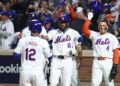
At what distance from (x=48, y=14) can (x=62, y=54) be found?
9.93 feet

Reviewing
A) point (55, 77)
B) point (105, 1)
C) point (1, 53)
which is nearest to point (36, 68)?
point (55, 77)

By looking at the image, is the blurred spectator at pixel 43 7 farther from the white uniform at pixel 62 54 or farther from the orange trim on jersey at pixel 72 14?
the white uniform at pixel 62 54

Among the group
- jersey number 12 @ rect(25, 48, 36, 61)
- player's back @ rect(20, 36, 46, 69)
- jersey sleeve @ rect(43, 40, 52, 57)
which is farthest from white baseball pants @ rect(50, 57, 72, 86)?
jersey number 12 @ rect(25, 48, 36, 61)

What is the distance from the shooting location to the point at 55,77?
463 inches

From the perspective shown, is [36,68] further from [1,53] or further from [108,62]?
[1,53]

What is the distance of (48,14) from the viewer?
14742mm

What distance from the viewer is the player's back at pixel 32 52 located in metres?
10.4

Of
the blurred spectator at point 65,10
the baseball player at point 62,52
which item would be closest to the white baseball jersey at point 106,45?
the baseball player at point 62,52

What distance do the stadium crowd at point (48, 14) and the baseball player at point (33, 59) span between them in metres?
3.33

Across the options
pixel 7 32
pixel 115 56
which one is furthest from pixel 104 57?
pixel 7 32

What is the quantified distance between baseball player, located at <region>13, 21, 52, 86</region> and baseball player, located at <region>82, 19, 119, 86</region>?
1768mm

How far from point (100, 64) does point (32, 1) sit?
540 centimetres

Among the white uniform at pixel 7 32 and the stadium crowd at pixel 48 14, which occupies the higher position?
the stadium crowd at pixel 48 14

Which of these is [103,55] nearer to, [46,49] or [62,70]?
[62,70]
